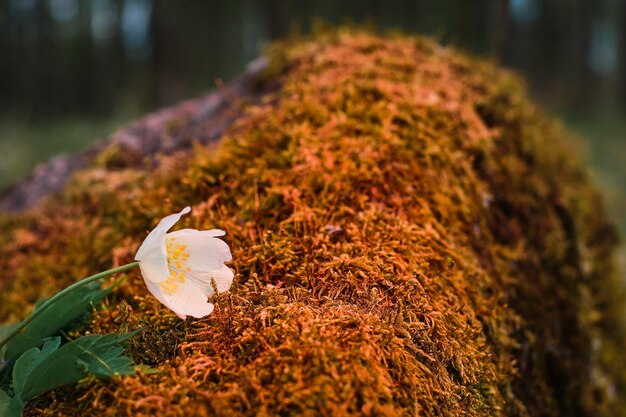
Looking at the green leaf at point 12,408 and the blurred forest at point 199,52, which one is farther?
the blurred forest at point 199,52

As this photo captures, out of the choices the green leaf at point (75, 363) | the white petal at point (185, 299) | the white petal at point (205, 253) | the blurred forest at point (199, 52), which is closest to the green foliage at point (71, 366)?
the green leaf at point (75, 363)

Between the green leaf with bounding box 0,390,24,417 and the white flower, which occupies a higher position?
the white flower

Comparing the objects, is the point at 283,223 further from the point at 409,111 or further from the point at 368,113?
the point at 409,111

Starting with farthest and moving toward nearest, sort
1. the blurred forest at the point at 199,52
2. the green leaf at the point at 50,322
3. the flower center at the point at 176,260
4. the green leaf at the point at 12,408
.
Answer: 1. the blurred forest at the point at 199,52
2. the green leaf at the point at 50,322
3. the flower center at the point at 176,260
4. the green leaf at the point at 12,408

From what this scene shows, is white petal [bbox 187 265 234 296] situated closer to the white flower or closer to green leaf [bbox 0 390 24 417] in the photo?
the white flower

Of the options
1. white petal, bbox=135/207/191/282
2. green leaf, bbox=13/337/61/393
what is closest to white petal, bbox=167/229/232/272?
white petal, bbox=135/207/191/282

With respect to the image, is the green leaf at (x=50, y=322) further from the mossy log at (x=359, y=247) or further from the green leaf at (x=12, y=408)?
the green leaf at (x=12, y=408)

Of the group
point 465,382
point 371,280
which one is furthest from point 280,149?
point 465,382

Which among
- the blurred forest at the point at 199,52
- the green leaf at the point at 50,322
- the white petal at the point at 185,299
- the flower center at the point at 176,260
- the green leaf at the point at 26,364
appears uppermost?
the flower center at the point at 176,260

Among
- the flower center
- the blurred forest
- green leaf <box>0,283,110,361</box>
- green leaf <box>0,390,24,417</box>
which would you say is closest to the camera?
green leaf <box>0,390,24,417</box>
